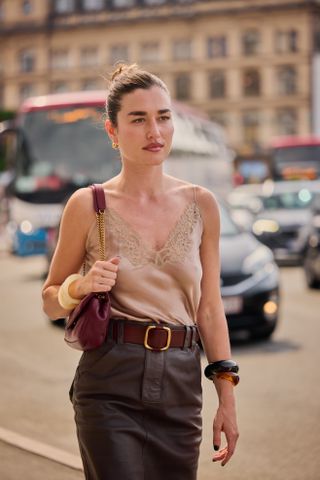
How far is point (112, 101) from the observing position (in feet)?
10.6

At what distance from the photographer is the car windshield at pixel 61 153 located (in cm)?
2144

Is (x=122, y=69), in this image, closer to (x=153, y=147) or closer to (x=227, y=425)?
(x=153, y=147)

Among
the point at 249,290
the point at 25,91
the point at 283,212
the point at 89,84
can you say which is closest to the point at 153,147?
the point at 249,290

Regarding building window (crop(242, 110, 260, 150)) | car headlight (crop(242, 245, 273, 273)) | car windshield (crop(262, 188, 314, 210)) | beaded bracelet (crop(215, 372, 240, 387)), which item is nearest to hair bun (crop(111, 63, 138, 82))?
beaded bracelet (crop(215, 372, 240, 387))

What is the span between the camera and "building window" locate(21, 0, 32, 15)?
334ft

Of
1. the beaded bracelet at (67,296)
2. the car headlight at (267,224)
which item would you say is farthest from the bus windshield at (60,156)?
the beaded bracelet at (67,296)

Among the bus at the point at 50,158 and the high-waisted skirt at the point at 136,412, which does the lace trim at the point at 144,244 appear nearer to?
the high-waisted skirt at the point at 136,412

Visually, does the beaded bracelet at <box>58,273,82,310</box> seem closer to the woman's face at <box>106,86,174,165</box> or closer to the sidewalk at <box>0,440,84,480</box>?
the woman's face at <box>106,86,174,165</box>

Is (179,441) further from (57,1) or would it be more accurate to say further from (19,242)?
(57,1)

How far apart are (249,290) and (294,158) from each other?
2857cm

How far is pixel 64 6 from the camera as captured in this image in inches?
3981

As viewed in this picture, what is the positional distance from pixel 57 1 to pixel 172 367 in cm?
10205

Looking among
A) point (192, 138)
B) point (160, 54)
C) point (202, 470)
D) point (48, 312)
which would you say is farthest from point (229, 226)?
point (160, 54)

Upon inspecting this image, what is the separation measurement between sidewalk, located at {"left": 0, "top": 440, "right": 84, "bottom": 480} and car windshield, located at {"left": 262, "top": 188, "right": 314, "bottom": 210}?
1875cm
